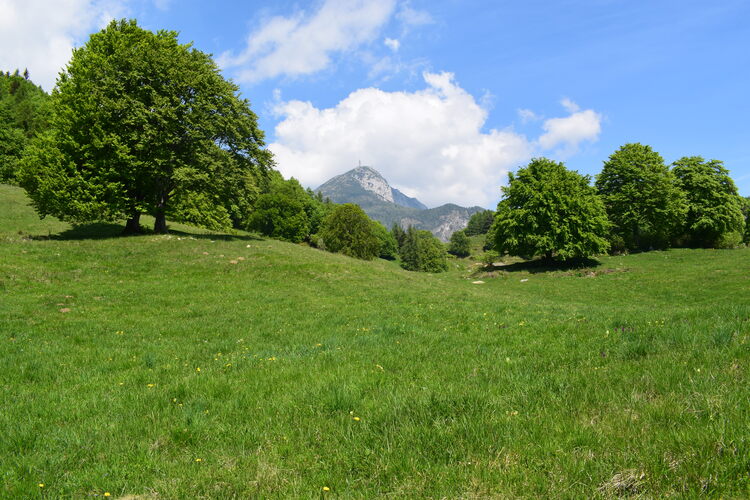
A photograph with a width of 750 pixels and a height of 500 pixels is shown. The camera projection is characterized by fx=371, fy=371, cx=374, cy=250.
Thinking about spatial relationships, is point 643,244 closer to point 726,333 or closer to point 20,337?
point 726,333

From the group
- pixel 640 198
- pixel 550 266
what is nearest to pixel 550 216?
pixel 550 266

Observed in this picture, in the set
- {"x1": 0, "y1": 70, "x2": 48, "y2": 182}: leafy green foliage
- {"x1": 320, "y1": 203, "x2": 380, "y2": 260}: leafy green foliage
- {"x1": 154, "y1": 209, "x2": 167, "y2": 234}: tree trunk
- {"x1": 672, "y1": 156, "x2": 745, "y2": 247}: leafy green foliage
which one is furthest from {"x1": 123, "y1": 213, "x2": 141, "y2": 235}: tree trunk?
{"x1": 672, "y1": 156, "x2": 745, "y2": 247}: leafy green foliage

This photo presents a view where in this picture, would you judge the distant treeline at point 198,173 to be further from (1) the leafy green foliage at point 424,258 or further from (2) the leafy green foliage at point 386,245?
(2) the leafy green foliage at point 386,245

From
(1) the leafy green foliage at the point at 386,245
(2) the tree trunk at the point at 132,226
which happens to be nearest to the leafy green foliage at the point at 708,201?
(2) the tree trunk at the point at 132,226

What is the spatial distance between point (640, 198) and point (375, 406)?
196 ft

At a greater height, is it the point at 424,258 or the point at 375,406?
the point at 375,406

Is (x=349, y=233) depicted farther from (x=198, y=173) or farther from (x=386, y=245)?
(x=386, y=245)

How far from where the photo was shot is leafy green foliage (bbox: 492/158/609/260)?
43438 millimetres

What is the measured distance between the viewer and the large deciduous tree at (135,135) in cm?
3069

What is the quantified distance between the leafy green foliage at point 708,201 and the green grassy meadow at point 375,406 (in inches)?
2282

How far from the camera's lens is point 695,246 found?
57.9 metres

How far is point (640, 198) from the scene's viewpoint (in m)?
51.9

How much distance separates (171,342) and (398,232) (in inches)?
7022

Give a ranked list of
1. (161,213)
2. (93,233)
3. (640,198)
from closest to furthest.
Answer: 1. (93,233)
2. (161,213)
3. (640,198)
